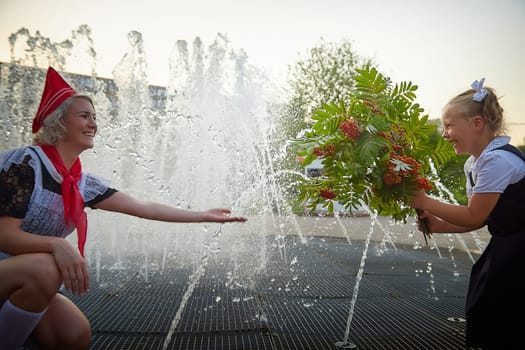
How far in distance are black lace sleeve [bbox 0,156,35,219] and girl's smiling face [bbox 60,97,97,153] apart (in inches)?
11.3

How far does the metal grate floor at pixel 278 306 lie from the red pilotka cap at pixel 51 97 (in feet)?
5.04

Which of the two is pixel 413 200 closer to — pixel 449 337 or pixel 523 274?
pixel 523 274

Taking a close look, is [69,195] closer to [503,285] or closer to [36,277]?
[36,277]

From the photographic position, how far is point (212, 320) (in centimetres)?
339

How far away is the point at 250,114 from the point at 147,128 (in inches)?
89.2

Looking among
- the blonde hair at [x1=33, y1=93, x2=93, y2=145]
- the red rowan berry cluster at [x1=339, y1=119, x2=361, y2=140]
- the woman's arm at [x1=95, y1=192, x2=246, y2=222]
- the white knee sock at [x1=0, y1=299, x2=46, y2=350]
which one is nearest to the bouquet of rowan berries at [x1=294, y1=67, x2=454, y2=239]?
the red rowan berry cluster at [x1=339, y1=119, x2=361, y2=140]

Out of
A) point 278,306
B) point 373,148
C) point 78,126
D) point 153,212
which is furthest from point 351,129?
point 278,306

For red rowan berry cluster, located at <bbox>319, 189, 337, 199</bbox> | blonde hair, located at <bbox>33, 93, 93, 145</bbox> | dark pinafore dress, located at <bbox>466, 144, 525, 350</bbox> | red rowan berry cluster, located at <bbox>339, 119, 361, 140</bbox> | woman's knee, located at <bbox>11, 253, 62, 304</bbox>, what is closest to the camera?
woman's knee, located at <bbox>11, 253, 62, 304</bbox>

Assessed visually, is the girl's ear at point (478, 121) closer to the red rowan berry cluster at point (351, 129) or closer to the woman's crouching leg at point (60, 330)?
the red rowan berry cluster at point (351, 129)

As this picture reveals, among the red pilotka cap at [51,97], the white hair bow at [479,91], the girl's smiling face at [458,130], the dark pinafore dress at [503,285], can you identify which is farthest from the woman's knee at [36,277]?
the white hair bow at [479,91]

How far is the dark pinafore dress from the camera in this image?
1.97 metres

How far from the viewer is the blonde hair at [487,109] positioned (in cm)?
223

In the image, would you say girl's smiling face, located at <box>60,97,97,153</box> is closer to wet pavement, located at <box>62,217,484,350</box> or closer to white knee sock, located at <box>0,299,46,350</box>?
white knee sock, located at <box>0,299,46,350</box>

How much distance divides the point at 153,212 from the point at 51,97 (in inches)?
31.8
